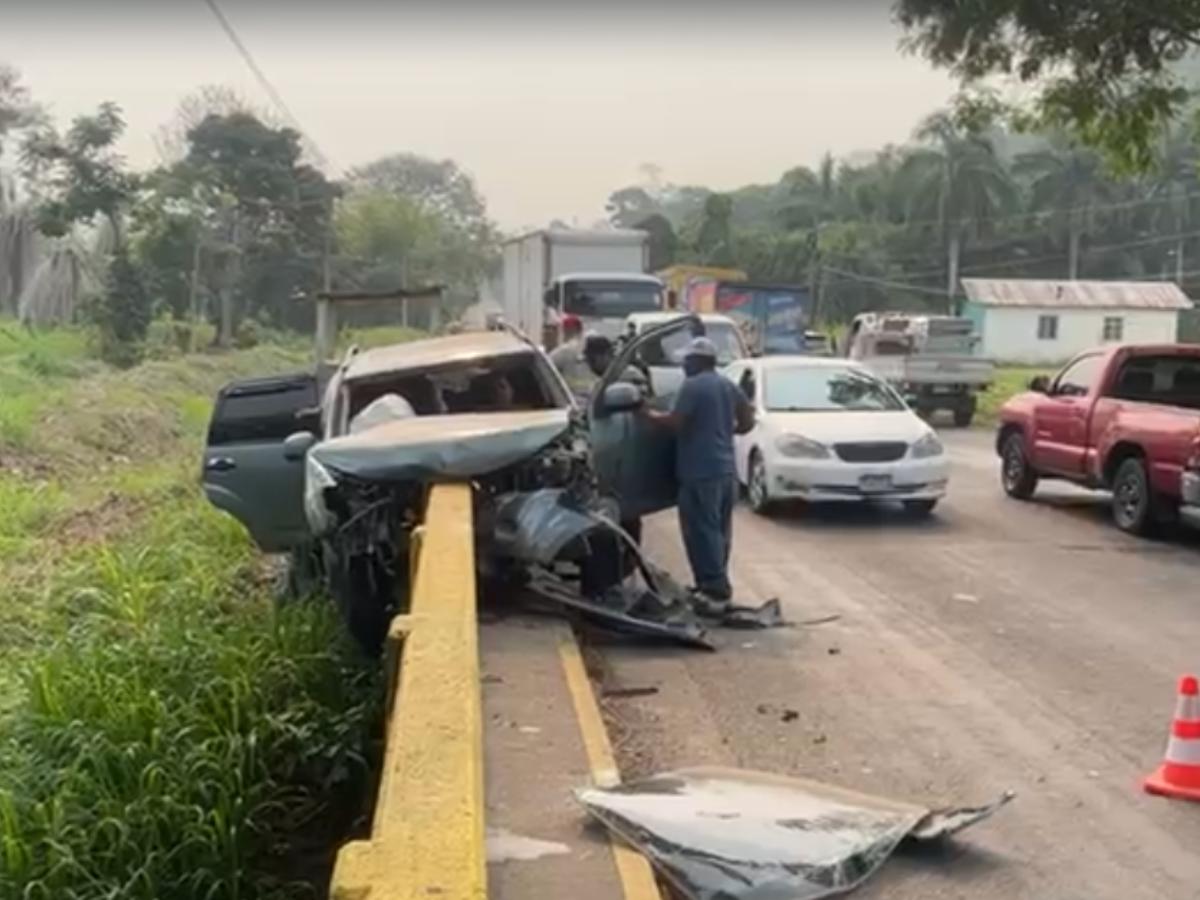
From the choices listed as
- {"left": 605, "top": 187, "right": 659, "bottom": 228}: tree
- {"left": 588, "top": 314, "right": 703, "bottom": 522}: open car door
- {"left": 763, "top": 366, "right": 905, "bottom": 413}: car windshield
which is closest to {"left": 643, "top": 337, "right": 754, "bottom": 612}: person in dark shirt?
{"left": 588, "top": 314, "right": 703, "bottom": 522}: open car door

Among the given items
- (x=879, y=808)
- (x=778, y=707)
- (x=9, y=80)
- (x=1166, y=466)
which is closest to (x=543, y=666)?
(x=778, y=707)

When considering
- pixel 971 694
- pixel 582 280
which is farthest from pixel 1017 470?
pixel 582 280

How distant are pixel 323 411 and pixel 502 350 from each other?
1.34m

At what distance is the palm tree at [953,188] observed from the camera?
7344cm

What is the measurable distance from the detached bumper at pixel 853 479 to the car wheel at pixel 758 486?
20 cm

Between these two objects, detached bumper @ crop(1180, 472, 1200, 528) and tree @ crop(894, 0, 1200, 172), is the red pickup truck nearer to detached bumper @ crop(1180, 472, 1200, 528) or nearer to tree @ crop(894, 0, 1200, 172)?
detached bumper @ crop(1180, 472, 1200, 528)

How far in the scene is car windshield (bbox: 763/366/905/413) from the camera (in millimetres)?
15750

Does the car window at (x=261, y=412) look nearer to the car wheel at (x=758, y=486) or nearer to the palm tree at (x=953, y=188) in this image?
the car wheel at (x=758, y=486)

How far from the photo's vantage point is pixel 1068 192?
7731 cm

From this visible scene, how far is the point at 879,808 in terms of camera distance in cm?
584

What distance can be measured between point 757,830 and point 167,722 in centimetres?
305

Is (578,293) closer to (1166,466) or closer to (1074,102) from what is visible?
(1074,102)

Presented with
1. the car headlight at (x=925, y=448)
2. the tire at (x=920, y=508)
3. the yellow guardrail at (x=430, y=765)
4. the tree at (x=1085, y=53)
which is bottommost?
the tire at (x=920, y=508)

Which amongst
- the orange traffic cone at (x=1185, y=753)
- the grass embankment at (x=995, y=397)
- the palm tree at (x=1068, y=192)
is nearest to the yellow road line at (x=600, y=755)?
the orange traffic cone at (x=1185, y=753)
